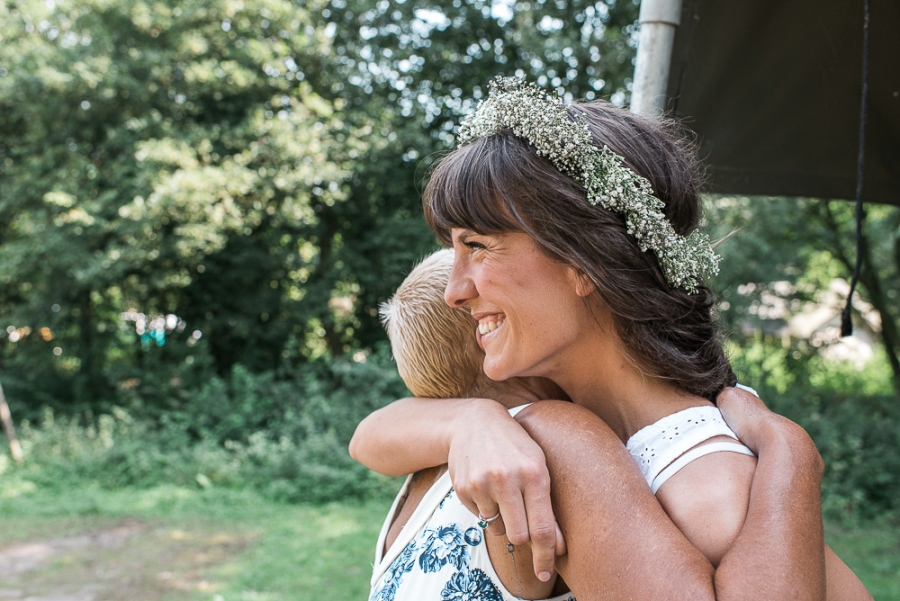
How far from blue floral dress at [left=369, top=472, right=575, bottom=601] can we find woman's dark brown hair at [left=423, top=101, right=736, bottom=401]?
1.61 ft

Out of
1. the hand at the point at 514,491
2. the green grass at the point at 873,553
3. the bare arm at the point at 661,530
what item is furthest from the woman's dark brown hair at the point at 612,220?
the green grass at the point at 873,553

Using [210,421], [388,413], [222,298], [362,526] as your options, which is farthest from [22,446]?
[388,413]

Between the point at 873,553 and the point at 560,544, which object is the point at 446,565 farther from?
the point at 873,553

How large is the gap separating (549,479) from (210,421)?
10.0 m

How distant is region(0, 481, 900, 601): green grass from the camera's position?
572cm

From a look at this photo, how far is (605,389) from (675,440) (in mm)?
214

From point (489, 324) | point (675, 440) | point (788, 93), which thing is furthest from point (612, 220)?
point (788, 93)

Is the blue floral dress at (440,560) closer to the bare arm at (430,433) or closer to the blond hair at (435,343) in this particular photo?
the bare arm at (430,433)

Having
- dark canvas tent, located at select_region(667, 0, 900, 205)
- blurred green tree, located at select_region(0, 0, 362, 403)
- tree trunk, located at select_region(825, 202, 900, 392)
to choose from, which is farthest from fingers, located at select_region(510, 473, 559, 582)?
tree trunk, located at select_region(825, 202, 900, 392)

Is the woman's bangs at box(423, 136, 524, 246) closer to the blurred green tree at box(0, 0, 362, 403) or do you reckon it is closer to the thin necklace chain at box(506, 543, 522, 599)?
the thin necklace chain at box(506, 543, 522, 599)

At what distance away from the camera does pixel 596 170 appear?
1446mm

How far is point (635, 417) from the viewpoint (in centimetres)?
154

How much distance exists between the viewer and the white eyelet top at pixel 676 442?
4.47 feet

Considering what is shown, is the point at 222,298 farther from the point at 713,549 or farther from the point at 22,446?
the point at 713,549
